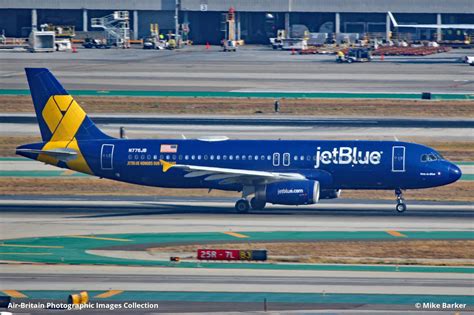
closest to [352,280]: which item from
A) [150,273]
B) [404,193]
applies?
[150,273]

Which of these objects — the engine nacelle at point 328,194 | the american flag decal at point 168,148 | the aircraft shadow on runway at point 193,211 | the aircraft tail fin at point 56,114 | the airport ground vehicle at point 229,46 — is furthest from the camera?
the airport ground vehicle at point 229,46

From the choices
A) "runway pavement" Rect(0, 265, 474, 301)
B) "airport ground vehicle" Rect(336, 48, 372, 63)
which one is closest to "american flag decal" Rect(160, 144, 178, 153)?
"runway pavement" Rect(0, 265, 474, 301)

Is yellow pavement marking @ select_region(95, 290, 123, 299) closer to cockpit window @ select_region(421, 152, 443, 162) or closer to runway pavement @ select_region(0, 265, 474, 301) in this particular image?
runway pavement @ select_region(0, 265, 474, 301)

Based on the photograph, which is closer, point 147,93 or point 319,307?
point 319,307

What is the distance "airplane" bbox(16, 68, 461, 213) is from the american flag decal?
5 centimetres

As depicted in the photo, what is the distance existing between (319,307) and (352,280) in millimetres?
5284

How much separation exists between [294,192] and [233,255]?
489 inches

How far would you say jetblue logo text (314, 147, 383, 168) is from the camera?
60094 millimetres

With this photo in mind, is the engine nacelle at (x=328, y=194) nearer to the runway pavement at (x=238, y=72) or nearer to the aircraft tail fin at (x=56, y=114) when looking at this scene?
the aircraft tail fin at (x=56, y=114)

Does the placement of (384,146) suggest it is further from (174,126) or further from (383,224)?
(174,126)

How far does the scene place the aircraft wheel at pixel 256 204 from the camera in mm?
60406

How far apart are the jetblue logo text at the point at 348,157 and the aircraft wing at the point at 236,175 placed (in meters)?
1.73

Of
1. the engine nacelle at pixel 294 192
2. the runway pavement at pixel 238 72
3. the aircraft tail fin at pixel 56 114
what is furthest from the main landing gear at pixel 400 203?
the runway pavement at pixel 238 72

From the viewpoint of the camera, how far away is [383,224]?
55812 millimetres
